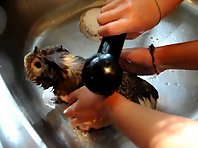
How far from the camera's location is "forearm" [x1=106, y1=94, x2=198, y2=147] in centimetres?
47

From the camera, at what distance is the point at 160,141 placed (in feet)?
1.56

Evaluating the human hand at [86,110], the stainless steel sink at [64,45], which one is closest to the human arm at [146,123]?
the human hand at [86,110]

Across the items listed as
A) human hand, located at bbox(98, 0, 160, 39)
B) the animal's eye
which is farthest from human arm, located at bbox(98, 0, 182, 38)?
the animal's eye

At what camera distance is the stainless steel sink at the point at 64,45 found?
67cm

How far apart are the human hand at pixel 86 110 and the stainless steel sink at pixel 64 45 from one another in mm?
28

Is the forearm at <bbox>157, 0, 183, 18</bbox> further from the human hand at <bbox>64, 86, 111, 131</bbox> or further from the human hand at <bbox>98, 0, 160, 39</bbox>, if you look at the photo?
the human hand at <bbox>64, 86, 111, 131</bbox>

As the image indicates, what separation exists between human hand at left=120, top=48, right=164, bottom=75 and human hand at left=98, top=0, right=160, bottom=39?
0.19ft

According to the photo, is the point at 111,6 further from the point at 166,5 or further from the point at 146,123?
the point at 146,123

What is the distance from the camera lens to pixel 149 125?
0.50m

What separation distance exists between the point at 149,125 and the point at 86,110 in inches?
4.5

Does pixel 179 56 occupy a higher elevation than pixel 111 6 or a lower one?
lower

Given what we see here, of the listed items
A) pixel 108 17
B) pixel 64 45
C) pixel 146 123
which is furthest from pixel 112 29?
pixel 64 45

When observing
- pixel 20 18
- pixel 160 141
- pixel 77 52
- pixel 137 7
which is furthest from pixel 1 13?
pixel 160 141

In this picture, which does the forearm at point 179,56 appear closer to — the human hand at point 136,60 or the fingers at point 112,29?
the human hand at point 136,60
